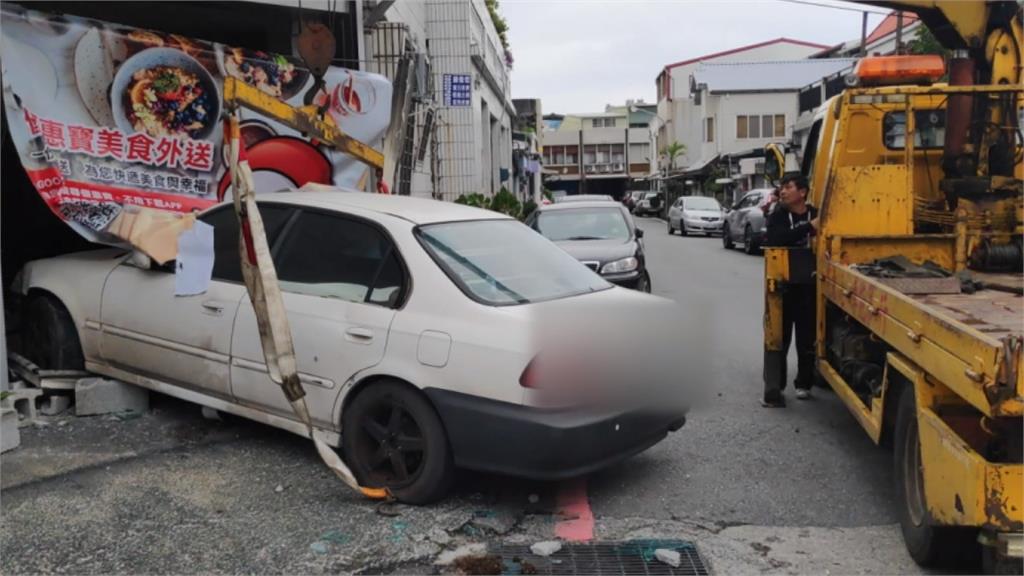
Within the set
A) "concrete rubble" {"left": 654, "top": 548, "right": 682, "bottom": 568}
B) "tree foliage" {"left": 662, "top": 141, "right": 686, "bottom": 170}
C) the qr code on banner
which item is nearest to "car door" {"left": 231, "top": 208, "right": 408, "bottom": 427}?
"concrete rubble" {"left": 654, "top": 548, "right": 682, "bottom": 568}

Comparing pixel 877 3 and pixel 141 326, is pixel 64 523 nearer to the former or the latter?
pixel 141 326

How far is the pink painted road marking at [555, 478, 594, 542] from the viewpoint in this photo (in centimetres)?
428

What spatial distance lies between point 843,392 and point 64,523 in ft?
14.6

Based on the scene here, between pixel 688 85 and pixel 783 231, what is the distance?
59.9 m

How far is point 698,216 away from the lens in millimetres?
28562

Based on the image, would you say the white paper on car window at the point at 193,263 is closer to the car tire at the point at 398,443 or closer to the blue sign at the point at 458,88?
the car tire at the point at 398,443

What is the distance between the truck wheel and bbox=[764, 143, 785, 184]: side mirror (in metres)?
3.77

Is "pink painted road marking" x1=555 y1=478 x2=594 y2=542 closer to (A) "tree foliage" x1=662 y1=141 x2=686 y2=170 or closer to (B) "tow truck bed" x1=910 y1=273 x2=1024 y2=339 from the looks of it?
(B) "tow truck bed" x1=910 y1=273 x2=1024 y2=339

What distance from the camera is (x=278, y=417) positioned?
498 centimetres

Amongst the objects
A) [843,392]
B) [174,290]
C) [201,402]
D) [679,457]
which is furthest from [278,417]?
[843,392]

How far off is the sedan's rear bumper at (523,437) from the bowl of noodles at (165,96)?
4.01 meters

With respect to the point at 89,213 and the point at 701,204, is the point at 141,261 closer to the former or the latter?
the point at 89,213

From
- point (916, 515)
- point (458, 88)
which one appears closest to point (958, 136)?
point (916, 515)

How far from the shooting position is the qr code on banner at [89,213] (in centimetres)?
614
